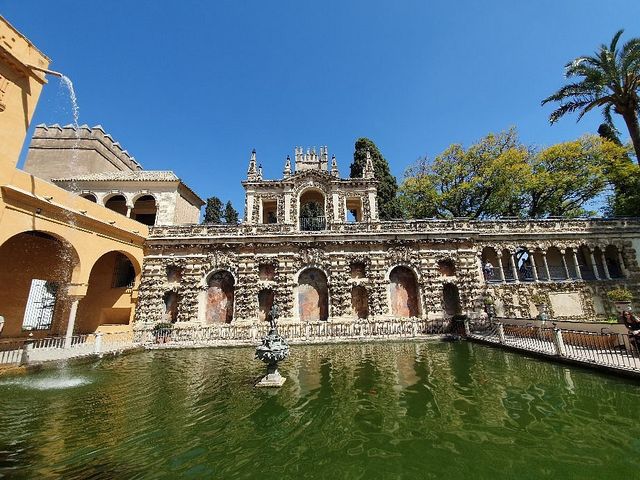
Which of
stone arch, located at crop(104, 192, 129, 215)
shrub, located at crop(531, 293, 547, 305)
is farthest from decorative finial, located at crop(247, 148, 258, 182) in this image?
shrub, located at crop(531, 293, 547, 305)

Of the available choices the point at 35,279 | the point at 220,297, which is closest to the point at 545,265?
the point at 220,297

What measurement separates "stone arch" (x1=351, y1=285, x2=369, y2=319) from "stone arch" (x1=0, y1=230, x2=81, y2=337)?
652 inches

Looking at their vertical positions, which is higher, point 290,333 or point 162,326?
point 162,326

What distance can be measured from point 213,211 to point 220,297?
24696mm

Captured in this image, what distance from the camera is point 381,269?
69.2 ft

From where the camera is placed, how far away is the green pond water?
4.52m

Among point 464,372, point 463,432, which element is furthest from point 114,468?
point 464,372

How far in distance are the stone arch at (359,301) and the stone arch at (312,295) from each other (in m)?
1.89

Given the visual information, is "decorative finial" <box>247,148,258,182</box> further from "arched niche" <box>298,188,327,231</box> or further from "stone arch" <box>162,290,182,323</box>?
"stone arch" <box>162,290,182,323</box>

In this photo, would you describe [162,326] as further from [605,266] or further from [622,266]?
[622,266]

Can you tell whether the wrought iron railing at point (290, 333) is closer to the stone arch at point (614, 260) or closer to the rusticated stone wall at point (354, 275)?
the rusticated stone wall at point (354, 275)

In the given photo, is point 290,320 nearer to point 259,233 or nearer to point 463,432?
point 259,233

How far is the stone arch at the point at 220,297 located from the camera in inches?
814

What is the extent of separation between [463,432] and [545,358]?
8059 millimetres
